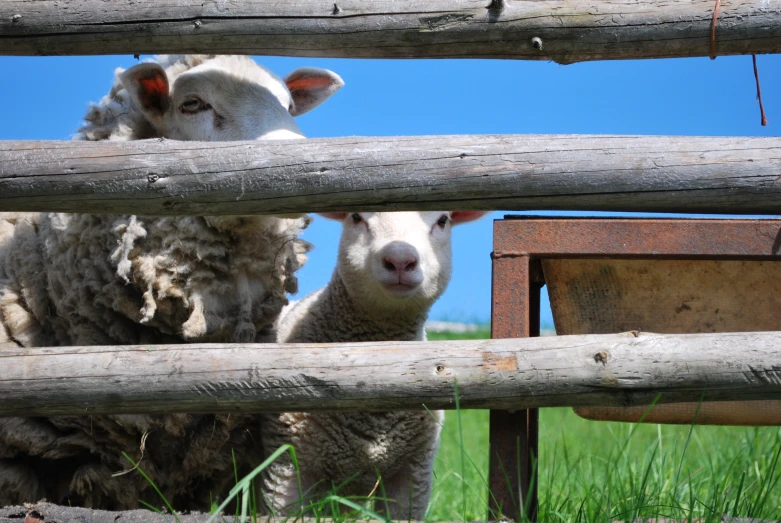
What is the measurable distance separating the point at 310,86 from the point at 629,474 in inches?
97.9

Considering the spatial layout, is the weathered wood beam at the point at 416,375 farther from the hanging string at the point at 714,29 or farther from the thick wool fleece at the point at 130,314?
the thick wool fleece at the point at 130,314

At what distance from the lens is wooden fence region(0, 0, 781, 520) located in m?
2.35

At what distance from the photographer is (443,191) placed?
2400 millimetres

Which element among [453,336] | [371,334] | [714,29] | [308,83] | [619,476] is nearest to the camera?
[714,29]

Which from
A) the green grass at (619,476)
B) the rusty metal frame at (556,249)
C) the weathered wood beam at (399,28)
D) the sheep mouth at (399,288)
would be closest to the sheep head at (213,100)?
the sheep mouth at (399,288)

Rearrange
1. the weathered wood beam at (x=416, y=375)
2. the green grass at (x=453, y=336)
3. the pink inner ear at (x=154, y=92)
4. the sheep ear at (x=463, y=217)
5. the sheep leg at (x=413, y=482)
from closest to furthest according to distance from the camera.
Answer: the weathered wood beam at (x=416, y=375) → the pink inner ear at (x=154, y=92) → the sheep leg at (x=413, y=482) → the sheep ear at (x=463, y=217) → the green grass at (x=453, y=336)

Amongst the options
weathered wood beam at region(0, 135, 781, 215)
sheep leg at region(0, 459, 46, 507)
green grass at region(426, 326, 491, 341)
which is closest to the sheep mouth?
weathered wood beam at region(0, 135, 781, 215)

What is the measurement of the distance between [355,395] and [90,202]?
96 centimetres

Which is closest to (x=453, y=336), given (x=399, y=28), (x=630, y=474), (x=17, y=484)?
(x=17, y=484)

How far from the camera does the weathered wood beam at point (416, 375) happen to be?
2328 millimetres

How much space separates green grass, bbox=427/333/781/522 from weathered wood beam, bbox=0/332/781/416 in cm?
20

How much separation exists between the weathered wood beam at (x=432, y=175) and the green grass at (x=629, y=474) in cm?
70

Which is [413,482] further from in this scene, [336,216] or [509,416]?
[336,216]

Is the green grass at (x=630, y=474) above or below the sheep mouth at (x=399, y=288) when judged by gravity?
below
